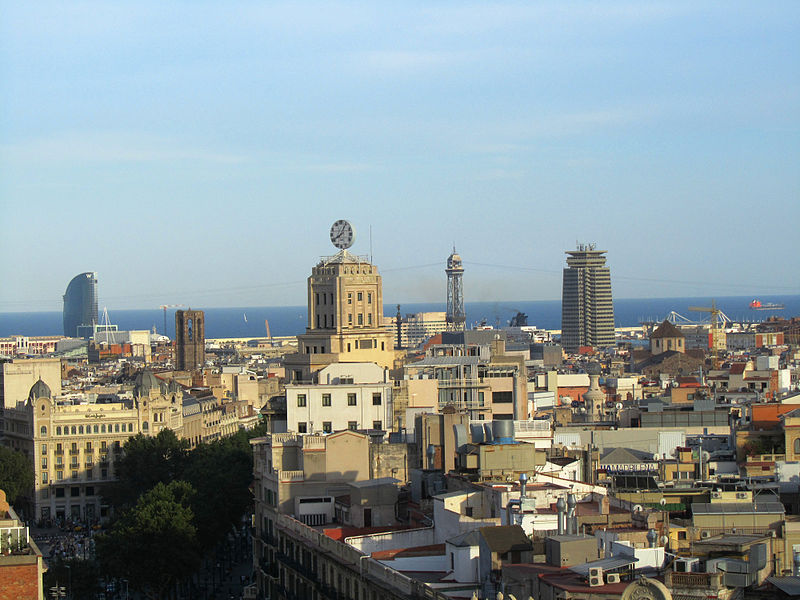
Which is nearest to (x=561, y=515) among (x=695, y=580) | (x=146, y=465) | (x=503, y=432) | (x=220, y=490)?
(x=695, y=580)

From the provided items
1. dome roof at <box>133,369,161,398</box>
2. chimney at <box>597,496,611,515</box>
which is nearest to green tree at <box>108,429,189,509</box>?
dome roof at <box>133,369,161,398</box>

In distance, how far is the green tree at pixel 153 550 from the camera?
7294cm

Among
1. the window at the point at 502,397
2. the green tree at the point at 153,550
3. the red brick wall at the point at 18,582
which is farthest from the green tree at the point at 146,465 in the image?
the red brick wall at the point at 18,582

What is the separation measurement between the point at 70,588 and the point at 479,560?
31161 mm

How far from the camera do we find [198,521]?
263 ft

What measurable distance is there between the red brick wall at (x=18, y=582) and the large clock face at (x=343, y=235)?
76992mm

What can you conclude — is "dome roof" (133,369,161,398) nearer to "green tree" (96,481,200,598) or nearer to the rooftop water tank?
"green tree" (96,481,200,598)

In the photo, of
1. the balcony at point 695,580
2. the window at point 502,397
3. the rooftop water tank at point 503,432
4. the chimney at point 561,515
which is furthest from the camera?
the window at point 502,397

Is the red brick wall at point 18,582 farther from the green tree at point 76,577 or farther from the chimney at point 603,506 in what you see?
the green tree at point 76,577

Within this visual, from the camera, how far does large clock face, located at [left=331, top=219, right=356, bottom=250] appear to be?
4333 inches

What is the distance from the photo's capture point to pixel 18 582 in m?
33.6

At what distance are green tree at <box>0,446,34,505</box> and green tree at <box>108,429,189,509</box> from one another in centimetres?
609

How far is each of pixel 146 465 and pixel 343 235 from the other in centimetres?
2231

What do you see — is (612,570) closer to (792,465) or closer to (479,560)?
(479,560)
